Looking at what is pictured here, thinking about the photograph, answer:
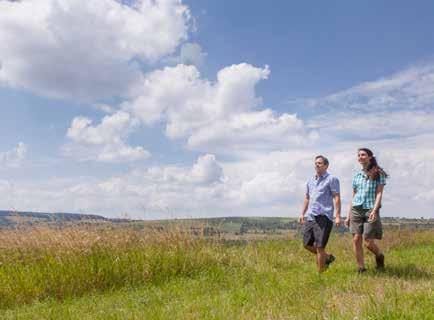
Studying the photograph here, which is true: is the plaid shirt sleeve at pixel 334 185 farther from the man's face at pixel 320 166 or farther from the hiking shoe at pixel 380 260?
the hiking shoe at pixel 380 260

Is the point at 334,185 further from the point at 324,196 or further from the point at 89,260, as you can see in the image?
the point at 89,260

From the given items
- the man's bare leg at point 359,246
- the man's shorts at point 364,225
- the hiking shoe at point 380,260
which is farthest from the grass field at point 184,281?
the man's shorts at point 364,225

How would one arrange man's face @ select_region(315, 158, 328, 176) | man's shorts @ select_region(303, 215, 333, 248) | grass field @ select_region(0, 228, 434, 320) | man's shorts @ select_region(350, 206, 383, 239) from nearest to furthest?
1. grass field @ select_region(0, 228, 434, 320)
2. man's shorts @ select_region(350, 206, 383, 239)
3. man's shorts @ select_region(303, 215, 333, 248)
4. man's face @ select_region(315, 158, 328, 176)

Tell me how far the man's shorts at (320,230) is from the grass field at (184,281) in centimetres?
62

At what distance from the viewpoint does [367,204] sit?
8477 mm

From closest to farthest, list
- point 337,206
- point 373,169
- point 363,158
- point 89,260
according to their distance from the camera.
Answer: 1. point 373,169
2. point 363,158
3. point 337,206
4. point 89,260

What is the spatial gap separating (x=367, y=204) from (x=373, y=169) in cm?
66

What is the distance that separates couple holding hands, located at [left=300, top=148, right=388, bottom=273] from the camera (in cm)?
840

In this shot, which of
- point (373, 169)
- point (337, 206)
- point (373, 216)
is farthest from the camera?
point (337, 206)

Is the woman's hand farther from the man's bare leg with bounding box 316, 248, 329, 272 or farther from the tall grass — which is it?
the tall grass

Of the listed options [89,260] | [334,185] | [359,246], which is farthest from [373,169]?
[89,260]

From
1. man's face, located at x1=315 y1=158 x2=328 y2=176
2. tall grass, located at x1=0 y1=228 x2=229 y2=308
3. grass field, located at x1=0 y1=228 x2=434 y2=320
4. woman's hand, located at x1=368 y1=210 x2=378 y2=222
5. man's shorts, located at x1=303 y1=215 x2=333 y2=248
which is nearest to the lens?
grass field, located at x1=0 y1=228 x2=434 y2=320

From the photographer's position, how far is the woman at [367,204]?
8.34 m

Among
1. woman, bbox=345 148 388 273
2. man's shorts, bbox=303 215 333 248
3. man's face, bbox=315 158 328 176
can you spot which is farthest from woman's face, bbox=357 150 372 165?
man's shorts, bbox=303 215 333 248
